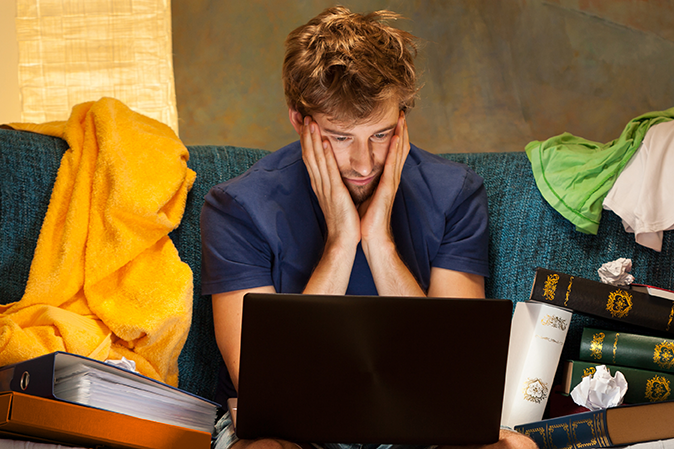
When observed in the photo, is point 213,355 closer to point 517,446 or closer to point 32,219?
point 32,219

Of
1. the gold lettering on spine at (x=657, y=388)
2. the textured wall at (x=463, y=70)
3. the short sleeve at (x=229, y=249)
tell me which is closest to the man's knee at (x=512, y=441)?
the gold lettering on spine at (x=657, y=388)

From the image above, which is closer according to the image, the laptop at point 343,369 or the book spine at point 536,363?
the laptop at point 343,369

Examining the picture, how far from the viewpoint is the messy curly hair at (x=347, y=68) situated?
1179 millimetres

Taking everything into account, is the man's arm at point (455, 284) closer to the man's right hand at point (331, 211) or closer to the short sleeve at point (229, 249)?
the man's right hand at point (331, 211)

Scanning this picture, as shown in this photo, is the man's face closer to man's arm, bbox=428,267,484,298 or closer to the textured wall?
man's arm, bbox=428,267,484,298

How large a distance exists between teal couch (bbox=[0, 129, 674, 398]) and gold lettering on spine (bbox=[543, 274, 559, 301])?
22 cm

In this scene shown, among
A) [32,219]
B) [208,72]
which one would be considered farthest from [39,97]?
[32,219]

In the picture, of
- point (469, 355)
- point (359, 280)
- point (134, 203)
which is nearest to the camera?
point (469, 355)

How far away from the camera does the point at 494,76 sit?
170 cm

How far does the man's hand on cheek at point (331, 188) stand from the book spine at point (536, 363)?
1.35ft

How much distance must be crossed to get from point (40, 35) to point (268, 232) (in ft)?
3.15

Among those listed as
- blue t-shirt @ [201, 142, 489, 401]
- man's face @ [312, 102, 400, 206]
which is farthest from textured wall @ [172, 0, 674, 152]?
man's face @ [312, 102, 400, 206]

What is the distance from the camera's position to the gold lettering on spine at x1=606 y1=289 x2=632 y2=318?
110 cm

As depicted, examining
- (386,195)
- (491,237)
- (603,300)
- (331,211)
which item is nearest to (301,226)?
(331,211)
